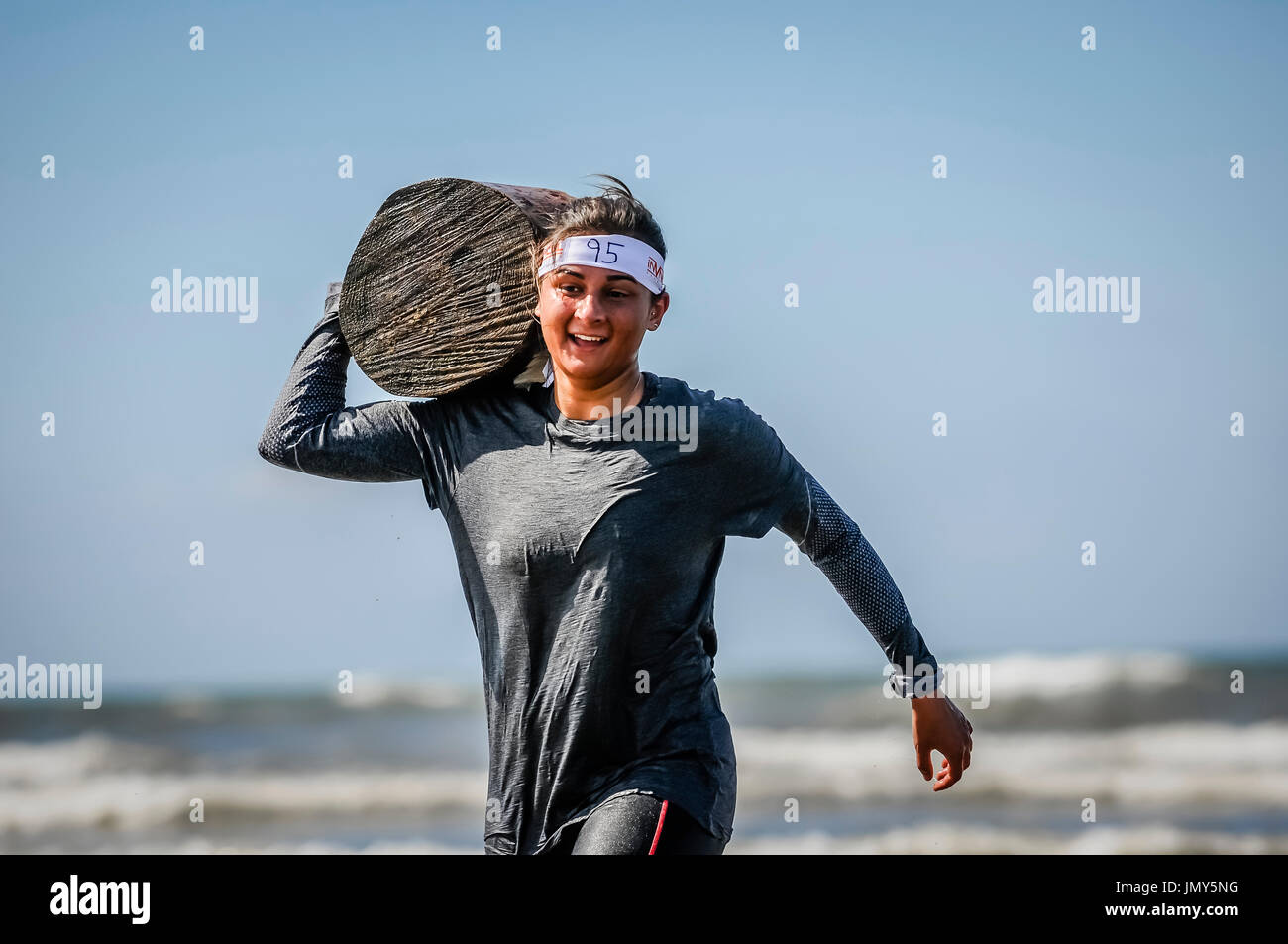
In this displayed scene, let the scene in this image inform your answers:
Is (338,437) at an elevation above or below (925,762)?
above

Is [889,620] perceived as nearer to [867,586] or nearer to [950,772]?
[867,586]

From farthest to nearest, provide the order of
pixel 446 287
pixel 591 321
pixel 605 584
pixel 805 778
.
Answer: pixel 805 778
pixel 446 287
pixel 591 321
pixel 605 584

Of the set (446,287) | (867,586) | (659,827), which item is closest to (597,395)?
(446,287)

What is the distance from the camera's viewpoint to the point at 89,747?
1536cm

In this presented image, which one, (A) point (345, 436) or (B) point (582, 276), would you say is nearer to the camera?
(B) point (582, 276)

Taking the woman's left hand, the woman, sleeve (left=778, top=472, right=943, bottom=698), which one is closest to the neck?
the woman

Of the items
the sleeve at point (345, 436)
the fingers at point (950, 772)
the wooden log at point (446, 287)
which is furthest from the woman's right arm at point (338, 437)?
the fingers at point (950, 772)

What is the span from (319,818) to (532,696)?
33.9 ft

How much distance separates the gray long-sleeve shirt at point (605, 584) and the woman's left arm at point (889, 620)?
0.12m

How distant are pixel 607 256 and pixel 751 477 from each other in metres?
0.63

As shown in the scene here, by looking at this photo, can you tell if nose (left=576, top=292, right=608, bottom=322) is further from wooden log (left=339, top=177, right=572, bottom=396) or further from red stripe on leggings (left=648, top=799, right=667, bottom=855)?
red stripe on leggings (left=648, top=799, right=667, bottom=855)

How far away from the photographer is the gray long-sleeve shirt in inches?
138

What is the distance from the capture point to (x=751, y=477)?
3.65 metres

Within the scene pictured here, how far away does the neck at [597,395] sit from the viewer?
12.0ft
